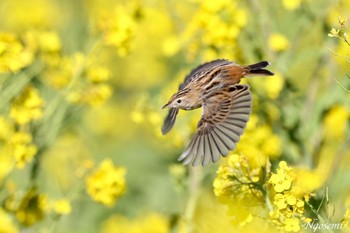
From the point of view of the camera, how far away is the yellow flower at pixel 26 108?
144 inches

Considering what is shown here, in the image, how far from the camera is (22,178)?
493 centimetres

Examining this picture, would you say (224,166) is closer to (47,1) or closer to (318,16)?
(318,16)

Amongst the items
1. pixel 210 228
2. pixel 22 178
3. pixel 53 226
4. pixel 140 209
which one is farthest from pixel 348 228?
pixel 140 209

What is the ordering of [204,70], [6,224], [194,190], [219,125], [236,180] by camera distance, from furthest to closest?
[194,190] < [6,224] < [204,70] < [219,125] < [236,180]

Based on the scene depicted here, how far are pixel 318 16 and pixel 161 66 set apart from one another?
4.47m

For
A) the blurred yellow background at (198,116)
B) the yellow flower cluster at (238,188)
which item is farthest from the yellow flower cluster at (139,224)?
→ the yellow flower cluster at (238,188)

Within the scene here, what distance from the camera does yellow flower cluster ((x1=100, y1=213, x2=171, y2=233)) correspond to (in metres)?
5.19

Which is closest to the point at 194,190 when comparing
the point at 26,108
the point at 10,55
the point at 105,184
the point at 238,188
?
the point at 105,184

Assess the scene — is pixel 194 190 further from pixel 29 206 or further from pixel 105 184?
pixel 29 206

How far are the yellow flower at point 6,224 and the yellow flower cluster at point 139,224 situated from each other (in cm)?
137

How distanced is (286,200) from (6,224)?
1.49 metres

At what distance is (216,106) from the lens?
3.08 metres

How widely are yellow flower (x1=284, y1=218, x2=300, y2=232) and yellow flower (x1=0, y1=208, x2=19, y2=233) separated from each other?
4.66 ft

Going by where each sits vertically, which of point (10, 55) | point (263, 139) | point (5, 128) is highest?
point (10, 55)
